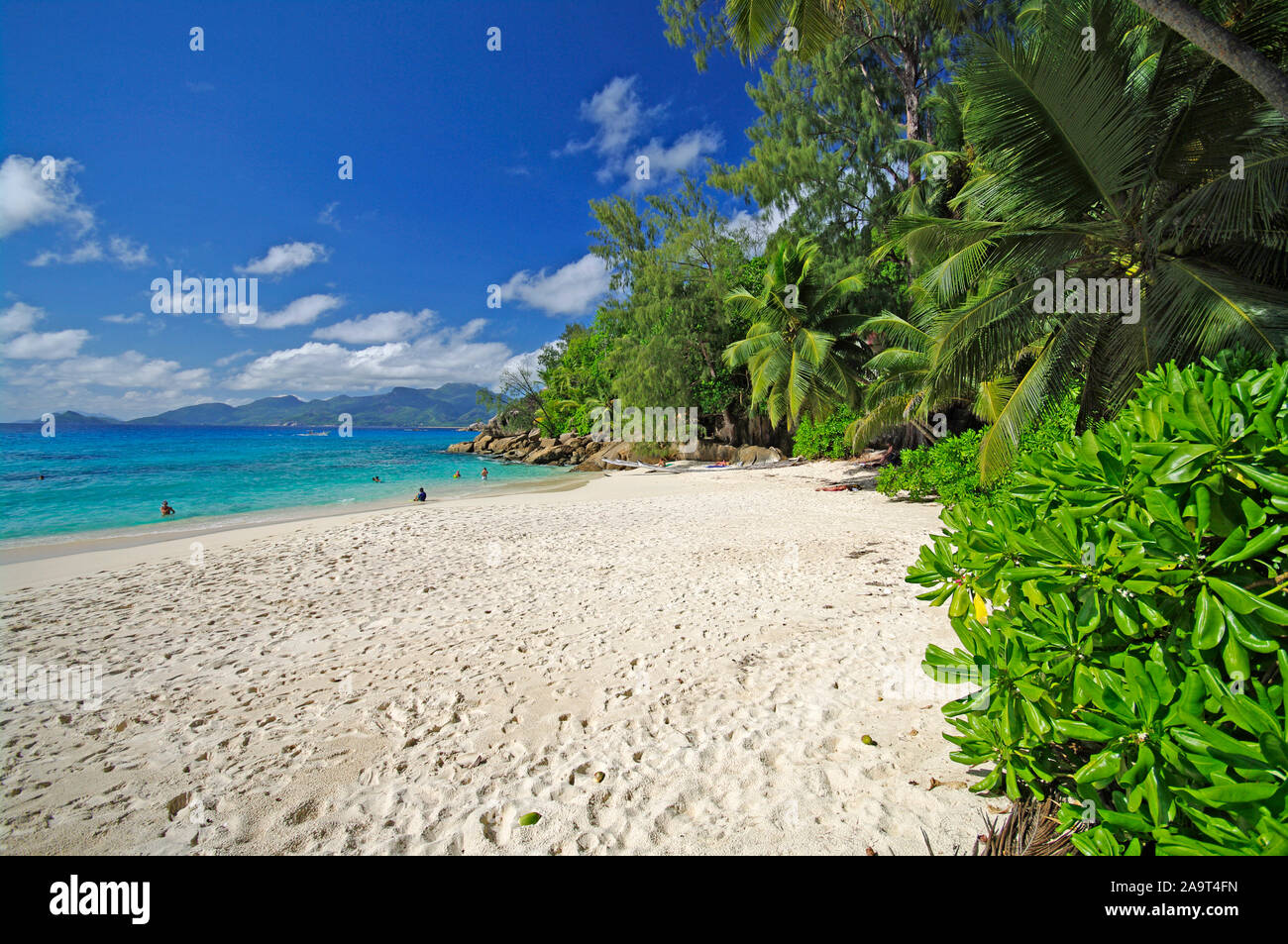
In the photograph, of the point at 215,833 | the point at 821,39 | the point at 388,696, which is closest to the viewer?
the point at 215,833

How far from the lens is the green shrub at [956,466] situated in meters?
8.21

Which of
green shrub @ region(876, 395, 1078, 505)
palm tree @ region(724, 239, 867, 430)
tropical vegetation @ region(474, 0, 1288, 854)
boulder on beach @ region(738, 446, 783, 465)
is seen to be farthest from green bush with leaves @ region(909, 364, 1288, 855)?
boulder on beach @ region(738, 446, 783, 465)

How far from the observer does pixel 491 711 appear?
147 inches

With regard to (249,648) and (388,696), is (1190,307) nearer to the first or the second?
(388,696)

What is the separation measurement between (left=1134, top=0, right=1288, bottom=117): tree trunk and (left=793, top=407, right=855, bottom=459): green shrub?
16.1 metres

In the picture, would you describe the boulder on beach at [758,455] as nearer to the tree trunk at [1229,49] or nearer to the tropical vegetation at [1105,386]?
the tropical vegetation at [1105,386]

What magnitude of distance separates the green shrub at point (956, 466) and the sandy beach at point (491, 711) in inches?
108

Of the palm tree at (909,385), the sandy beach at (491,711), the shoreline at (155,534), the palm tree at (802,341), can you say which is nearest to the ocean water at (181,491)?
the shoreline at (155,534)

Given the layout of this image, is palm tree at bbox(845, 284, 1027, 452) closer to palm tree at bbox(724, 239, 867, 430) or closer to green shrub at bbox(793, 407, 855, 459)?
palm tree at bbox(724, 239, 867, 430)

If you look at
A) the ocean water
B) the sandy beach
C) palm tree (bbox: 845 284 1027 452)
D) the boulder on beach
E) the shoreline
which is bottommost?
the sandy beach

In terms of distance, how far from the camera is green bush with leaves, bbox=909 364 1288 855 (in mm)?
1244

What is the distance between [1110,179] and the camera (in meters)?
5.73

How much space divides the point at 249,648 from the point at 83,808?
7.34ft

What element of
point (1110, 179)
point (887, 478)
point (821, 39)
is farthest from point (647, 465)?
point (1110, 179)
